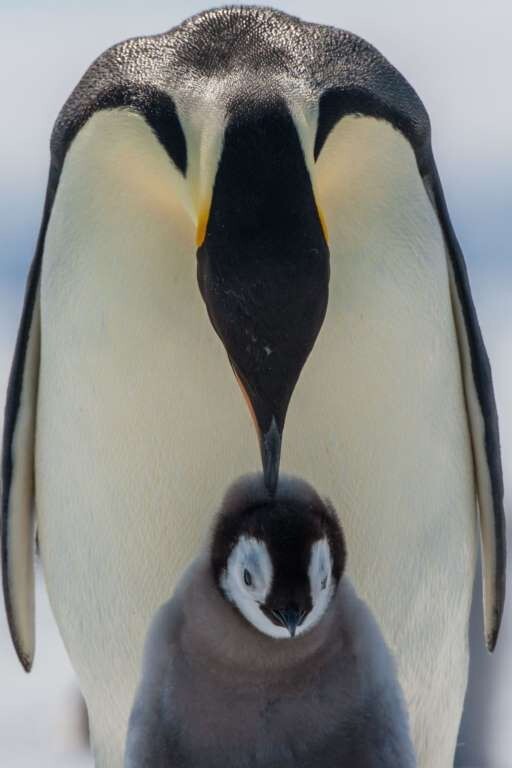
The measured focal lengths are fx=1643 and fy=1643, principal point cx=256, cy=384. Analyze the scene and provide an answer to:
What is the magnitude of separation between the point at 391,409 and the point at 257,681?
0.40m

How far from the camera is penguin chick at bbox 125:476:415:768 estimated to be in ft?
6.24

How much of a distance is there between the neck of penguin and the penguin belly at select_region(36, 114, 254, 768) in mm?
165

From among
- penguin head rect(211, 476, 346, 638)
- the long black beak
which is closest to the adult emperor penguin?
the long black beak

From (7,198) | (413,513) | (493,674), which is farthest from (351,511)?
(7,198)

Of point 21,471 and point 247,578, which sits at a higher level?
point 247,578

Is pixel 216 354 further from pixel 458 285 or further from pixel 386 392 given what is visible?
pixel 458 285

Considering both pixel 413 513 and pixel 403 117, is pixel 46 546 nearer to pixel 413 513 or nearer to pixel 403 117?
pixel 413 513

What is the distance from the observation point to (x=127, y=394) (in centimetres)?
208

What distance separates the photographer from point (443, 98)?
6.42m

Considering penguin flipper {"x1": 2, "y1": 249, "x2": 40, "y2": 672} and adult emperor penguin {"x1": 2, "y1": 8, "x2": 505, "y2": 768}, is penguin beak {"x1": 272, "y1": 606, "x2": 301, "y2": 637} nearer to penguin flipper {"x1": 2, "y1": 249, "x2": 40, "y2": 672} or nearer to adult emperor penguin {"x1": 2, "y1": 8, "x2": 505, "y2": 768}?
adult emperor penguin {"x1": 2, "y1": 8, "x2": 505, "y2": 768}

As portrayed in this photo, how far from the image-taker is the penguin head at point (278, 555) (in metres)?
1.80

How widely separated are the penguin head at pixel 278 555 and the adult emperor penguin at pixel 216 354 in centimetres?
11

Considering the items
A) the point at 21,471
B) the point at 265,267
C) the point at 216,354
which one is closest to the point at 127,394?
the point at 216,354

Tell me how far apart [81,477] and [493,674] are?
1714 mm
